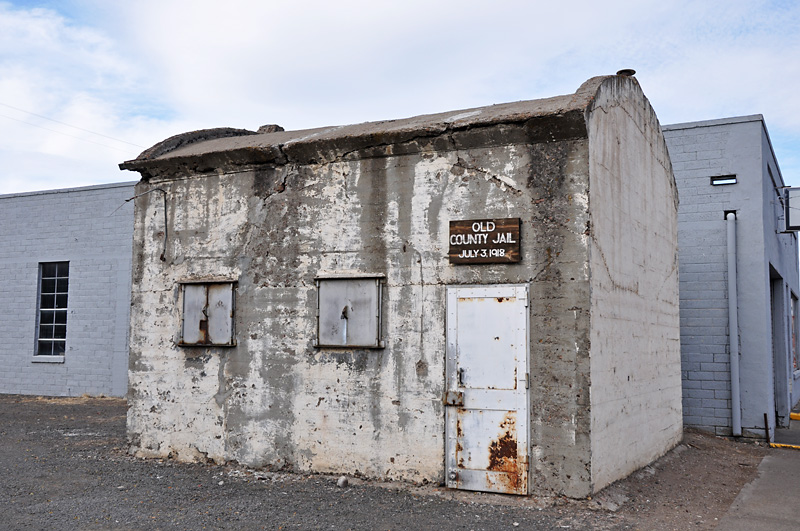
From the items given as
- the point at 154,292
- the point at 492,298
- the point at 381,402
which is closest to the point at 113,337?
the point at 154,292

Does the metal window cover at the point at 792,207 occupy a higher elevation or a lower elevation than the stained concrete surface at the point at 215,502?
higher

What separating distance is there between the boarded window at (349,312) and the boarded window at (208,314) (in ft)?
4.13

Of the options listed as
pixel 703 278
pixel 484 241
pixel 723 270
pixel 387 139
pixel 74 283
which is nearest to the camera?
pixel 484 241

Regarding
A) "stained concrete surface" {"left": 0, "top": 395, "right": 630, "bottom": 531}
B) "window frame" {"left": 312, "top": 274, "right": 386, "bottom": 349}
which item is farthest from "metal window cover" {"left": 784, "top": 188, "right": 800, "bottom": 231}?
"window frame" {"left": 312, "top": 274, "right": 386, "bottom": 349}

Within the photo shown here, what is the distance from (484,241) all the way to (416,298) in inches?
37.7

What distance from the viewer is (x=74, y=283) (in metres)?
16.9

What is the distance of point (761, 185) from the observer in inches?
448

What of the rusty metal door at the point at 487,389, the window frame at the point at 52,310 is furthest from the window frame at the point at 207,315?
the window frame at the point at 52,310

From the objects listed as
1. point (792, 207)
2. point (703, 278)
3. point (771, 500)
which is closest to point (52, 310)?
point (703, 278)

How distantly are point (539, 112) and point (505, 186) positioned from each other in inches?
32.0

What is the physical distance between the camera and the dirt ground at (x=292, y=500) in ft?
19.9

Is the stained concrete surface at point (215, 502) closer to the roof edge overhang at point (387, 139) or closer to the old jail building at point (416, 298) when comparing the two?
the old jail building at point (416, 298)

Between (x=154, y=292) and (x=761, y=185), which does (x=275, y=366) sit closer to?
(x=154, y=292)

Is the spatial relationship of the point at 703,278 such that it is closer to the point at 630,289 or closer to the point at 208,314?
the point at 630,289
